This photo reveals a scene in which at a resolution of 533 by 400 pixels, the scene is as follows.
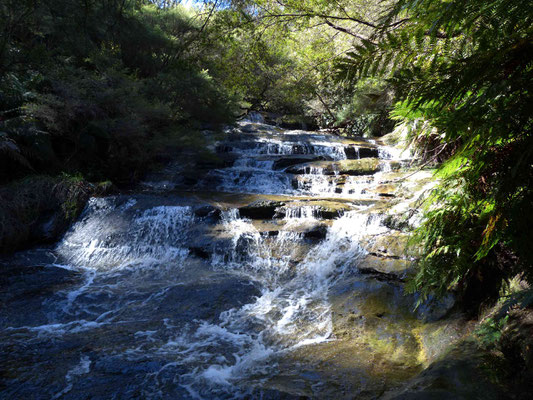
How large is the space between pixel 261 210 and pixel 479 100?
7.16 m

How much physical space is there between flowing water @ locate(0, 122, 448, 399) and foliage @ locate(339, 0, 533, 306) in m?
2.05

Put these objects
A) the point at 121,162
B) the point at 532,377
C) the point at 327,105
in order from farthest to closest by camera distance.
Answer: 1. the point at 327,105
2. the point at 121,162
3. the point at 532,377

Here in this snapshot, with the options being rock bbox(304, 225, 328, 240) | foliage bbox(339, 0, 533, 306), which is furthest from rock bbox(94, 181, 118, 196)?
foliage bbox(339, 0, 533, 306)

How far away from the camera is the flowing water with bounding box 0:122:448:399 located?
12.4 feet

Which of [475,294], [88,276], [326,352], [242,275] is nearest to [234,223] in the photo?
[242,275]

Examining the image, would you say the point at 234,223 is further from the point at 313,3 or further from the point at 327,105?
the point at 327,105

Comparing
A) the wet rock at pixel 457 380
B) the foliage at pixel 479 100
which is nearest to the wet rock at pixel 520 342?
the wet rock at pixel 457 380

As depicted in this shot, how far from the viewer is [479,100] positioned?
1.41 meters

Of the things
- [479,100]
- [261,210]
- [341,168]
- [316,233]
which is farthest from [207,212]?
[479,100]

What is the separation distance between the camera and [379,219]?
723 cm

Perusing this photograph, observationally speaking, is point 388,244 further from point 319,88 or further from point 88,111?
point 88,111

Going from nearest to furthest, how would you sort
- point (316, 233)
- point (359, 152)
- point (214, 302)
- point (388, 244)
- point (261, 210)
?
point (214, 302), point (388, 244), point (316, 233), point (261, 210), point (359, 152)

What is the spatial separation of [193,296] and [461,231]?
450cm

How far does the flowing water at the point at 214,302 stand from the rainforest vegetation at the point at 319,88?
1.31m
